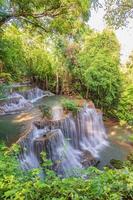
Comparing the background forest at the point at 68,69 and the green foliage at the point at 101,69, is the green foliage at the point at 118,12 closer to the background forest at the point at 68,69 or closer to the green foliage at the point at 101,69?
the background forest at the point at 68,69

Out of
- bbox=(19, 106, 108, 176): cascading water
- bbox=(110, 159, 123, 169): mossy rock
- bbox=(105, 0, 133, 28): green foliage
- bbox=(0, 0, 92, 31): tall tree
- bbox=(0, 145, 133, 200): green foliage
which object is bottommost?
bbox=(110, 159, 123, 169): mossy rock

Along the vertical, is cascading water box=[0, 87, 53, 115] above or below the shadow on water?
above

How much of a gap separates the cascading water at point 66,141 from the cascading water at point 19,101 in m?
1.92

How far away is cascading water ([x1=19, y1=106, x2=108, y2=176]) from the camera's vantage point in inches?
281

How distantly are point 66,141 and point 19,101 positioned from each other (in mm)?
4757

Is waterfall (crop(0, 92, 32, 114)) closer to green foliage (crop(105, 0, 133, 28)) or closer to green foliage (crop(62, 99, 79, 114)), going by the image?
green foliage (crop(62, 99, 79, 114))

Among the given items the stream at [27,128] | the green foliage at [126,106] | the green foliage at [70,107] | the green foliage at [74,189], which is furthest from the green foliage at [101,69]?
the green foliage at [74,189]

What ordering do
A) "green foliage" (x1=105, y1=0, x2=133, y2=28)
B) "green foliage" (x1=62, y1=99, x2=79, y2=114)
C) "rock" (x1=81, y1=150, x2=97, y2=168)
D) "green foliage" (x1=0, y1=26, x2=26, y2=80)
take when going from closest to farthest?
"green foliage" (x1=0, y1=26, x2=26, y2=80) < "green foliage" (x1=105, y1=0, x2=133, y2=28) < "rock" (x1=81, y1=150, x2=97, y2=168) < "green foliage" (x1=62, y1=99, x2=79, y2=114)

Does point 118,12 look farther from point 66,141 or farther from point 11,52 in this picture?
point 66,141

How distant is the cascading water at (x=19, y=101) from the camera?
1140 centimetres

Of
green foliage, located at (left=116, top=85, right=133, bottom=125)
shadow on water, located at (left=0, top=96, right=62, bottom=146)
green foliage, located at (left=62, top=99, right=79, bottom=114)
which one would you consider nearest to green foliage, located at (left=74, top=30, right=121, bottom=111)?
green foliage, located at (left=116, top=85, right=133, bottom=125)

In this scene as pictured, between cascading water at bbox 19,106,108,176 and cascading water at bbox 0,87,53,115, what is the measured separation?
1.92 m

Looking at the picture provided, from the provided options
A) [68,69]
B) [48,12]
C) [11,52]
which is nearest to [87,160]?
[11,52]

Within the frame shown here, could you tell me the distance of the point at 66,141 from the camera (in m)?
8.59
